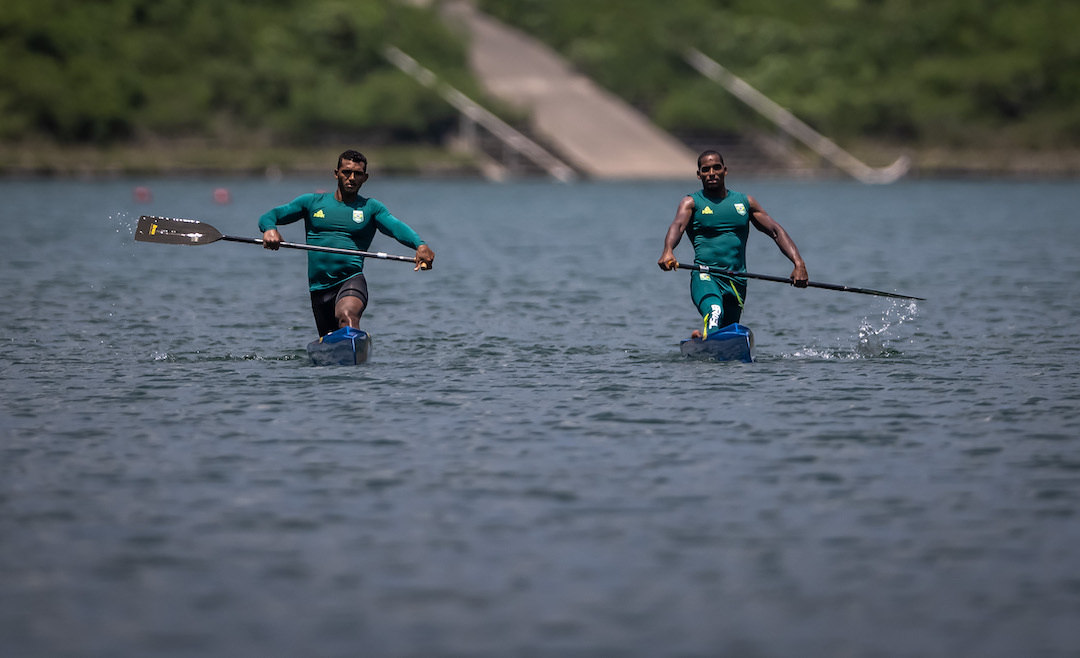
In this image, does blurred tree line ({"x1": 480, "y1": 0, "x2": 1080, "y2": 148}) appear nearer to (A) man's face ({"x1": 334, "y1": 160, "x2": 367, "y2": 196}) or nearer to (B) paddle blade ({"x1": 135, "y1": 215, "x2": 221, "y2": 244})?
(B) paddle blade ({"x1": 135, "y1": 215, "x2": 221, "y2": 244})

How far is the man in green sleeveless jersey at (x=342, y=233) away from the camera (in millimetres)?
16484

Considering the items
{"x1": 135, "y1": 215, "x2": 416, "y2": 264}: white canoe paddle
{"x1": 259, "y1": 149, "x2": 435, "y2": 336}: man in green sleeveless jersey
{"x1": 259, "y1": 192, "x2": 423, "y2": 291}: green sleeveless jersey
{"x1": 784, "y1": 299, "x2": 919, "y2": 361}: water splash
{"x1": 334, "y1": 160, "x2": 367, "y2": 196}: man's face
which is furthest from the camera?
{"x1": 784, "y1": 299, "x2": 919, "y2": 361}: water splash

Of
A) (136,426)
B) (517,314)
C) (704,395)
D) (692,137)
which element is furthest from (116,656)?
(692,137)

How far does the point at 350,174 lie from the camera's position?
1634 centimetres

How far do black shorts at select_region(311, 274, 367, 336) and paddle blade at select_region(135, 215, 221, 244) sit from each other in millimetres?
1485

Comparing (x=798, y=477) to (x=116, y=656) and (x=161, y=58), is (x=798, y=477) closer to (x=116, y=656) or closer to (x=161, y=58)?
(x=116, y=656)

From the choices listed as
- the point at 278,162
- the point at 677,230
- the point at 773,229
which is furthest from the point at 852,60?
the point at 677,230

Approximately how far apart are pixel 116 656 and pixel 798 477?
511 cm

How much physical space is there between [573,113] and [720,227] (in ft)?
215

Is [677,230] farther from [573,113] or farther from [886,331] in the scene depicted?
[573,113]

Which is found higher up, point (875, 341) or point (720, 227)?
point (720, 227)

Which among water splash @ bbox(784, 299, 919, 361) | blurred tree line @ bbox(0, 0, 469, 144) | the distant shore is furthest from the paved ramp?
water splash @ bbox(784, 299, 919, 361)

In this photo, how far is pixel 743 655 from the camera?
25.0 feet

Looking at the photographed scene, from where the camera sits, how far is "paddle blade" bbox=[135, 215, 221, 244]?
1759 cm
